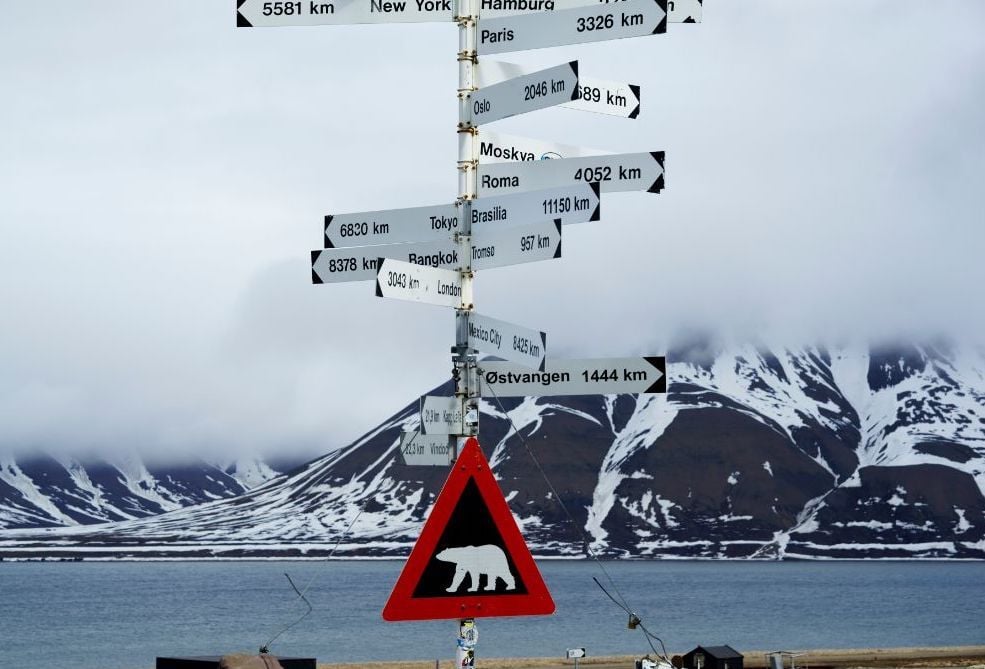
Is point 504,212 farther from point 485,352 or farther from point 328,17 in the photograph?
point 328,17

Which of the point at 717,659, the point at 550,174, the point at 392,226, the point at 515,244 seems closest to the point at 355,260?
the point at 392,226

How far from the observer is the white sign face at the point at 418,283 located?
10.4 meters

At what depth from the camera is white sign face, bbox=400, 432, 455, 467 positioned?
1095 centimetres

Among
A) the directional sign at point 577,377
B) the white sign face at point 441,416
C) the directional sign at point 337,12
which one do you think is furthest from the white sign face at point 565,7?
the white sign face at point 441,416

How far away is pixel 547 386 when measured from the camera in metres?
10.8

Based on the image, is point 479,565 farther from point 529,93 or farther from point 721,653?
point 721,653

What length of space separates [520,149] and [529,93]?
102 cm

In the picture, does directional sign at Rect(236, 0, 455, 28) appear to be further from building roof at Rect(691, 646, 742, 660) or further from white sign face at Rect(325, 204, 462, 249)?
building roof at Rect(691, 646, 742, 660)

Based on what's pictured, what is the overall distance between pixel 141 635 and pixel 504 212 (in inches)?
6474

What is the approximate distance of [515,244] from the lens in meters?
10.8

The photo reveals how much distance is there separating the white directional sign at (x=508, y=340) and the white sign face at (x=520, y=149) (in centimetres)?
168

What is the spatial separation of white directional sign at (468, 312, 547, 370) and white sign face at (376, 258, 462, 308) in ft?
0.93

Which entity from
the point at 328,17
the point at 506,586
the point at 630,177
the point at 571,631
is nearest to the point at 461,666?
the point at 506,586

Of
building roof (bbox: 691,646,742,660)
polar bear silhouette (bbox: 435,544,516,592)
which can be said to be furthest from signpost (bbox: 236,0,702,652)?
building roof (bbox: 691,646,742,660)
